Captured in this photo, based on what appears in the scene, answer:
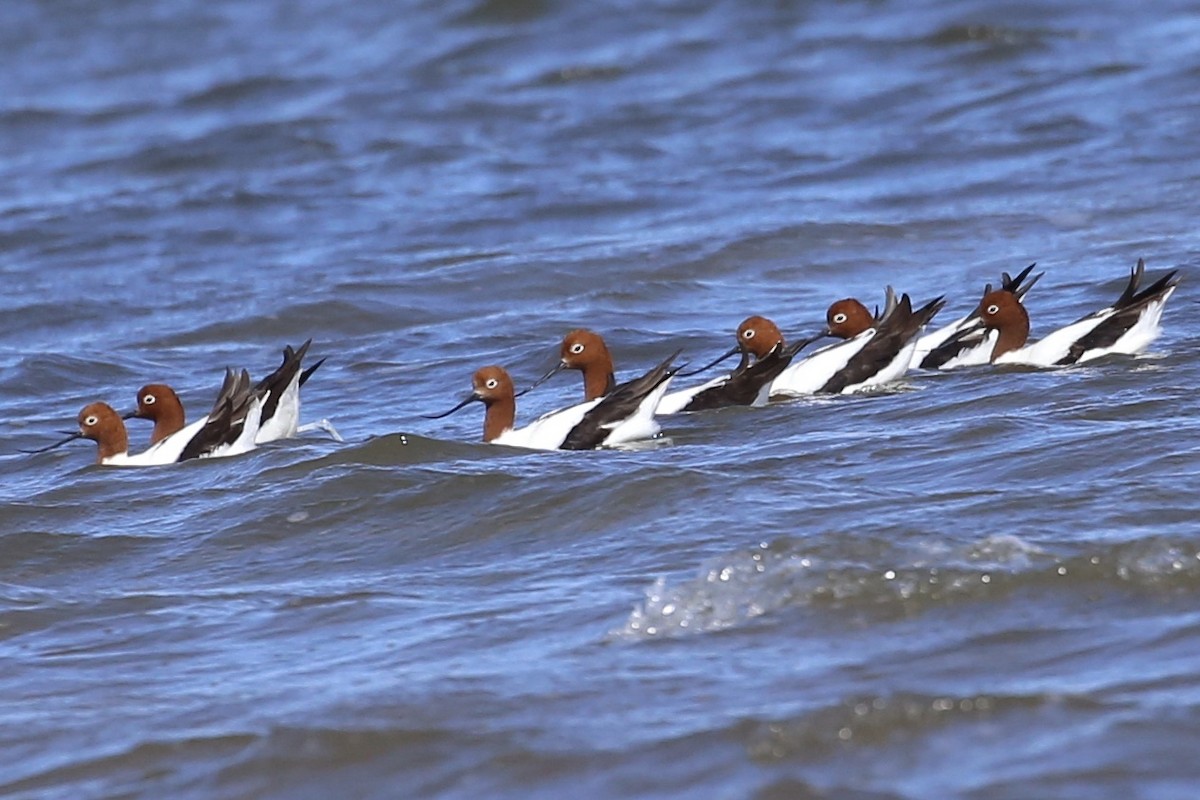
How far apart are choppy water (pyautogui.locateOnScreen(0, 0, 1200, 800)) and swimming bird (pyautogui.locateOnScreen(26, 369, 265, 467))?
0.24m

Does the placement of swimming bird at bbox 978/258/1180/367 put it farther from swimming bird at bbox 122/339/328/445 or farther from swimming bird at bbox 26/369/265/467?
swimming bird at bbox 26/369/265/467

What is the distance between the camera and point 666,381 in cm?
1060

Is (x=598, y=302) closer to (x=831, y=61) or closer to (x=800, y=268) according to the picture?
(x=800, y=268)

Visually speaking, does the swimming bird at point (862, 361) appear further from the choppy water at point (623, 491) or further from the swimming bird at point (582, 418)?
the swimming bird at point (582, 418)

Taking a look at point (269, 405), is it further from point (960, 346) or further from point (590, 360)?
point (960, 346)

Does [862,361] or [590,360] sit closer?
[862,361]

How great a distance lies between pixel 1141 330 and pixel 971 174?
795 cm

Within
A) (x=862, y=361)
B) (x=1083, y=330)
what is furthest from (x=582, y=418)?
(x=1083, y=330)

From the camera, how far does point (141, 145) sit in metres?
24.8

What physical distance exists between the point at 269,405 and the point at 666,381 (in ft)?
6.96

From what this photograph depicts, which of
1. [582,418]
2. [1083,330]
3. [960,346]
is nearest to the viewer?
[582,418]

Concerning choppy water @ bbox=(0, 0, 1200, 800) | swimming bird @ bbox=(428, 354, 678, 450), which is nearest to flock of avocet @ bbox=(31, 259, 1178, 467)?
swimming bird @ bbox=(428, 354, 678, 450)

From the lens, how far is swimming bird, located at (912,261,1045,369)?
1156 centimetres

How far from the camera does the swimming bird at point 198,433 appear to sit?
34.9ft
